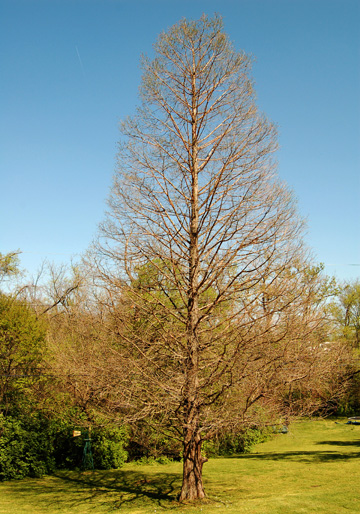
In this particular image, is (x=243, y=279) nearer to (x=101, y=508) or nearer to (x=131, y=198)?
(x=131, y=198)

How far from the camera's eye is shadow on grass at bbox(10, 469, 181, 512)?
386 inches

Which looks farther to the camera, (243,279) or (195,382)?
(243,279)

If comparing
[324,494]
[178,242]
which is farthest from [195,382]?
[324,494]

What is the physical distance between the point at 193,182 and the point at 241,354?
3.83 meters

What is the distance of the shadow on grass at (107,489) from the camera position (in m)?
9.80

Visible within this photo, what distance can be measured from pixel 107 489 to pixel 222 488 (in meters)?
3.08

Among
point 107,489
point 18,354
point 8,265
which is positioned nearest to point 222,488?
point 107,489

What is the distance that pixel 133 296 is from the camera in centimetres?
909

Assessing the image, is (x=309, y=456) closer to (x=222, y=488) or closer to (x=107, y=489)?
(x=222, y=488)

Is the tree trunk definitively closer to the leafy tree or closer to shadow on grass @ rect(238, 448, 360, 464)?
the leafy tree

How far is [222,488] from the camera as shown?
1087 cm

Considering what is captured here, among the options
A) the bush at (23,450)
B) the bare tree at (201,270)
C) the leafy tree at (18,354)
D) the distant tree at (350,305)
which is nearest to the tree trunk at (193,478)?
the bare tree at (201,270)

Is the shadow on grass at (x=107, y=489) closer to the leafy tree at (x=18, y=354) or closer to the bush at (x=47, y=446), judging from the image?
the bush at (x=47, y=446)

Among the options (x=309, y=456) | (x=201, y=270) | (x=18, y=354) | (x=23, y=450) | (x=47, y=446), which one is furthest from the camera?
(x=309, y=456)
